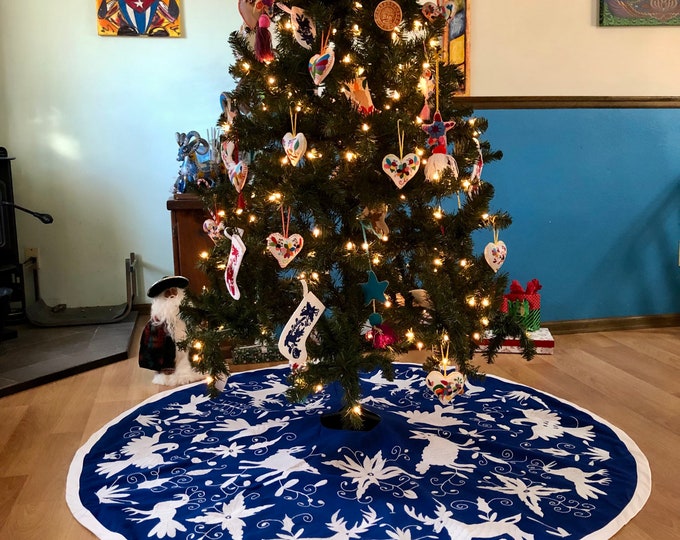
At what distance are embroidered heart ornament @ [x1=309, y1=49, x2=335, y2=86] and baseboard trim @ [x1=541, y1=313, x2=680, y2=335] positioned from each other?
6.99 ft

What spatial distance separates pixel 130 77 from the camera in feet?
11.8

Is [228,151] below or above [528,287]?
above

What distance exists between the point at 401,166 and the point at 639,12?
7.32ft

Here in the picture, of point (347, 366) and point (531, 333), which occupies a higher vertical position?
point (347, 366)

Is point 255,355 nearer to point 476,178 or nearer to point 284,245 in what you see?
point 284,245

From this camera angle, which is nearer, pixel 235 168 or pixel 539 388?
pixel 235 168

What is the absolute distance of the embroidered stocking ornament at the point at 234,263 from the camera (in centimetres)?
177

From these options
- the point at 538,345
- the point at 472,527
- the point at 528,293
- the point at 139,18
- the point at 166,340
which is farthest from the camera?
the point at 139,18

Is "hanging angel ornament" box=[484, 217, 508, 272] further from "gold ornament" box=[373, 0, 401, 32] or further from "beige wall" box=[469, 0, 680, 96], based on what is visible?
"beige wall" box=[469, 0, 680, 96]

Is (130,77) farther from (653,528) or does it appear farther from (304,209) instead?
(653,528)

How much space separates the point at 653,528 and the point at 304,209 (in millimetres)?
1194

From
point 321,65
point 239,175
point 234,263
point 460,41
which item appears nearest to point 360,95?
point 321,65

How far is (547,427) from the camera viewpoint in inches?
84.7

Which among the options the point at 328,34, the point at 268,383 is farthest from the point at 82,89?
the point at 328,34
